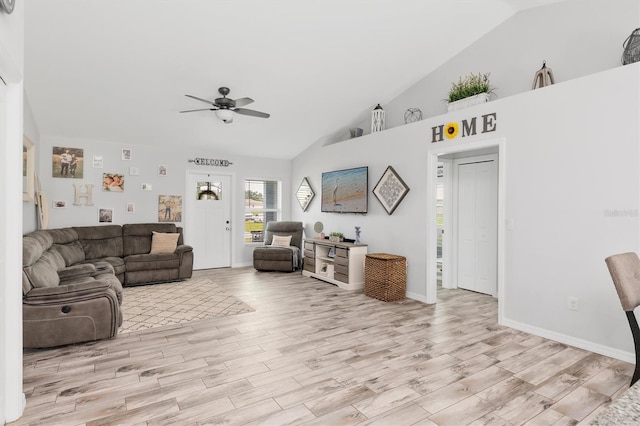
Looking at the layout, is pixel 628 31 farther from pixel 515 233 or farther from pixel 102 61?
pixel 102 61

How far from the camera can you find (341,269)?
18.3ft

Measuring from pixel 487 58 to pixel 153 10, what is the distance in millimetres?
4013

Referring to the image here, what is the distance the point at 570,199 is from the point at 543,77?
140 cm

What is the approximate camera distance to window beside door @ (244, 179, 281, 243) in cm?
760

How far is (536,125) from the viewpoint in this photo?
3.57 m

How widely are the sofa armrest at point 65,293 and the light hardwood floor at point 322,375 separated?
0.45 meters

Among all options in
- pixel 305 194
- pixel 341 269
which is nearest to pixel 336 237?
pixel 341 269

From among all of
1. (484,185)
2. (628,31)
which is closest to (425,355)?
(484,185)

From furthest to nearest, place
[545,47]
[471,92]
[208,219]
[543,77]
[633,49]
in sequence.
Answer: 1. [208,219]
2. [471,92]
3. [545,47]
4. [543,77]
5. [633,49]

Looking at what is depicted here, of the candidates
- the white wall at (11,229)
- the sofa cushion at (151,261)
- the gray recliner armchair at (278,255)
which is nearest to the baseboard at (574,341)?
the gray recliner armchair at (278,255)

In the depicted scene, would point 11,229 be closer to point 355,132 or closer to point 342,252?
point 342,252

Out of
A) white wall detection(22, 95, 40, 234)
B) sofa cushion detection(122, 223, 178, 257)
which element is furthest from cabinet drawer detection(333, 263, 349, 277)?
white wall detection(22, 95, 40, 234)

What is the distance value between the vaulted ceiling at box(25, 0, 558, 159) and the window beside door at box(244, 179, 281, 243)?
187cm

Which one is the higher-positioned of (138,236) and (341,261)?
(138,236)
